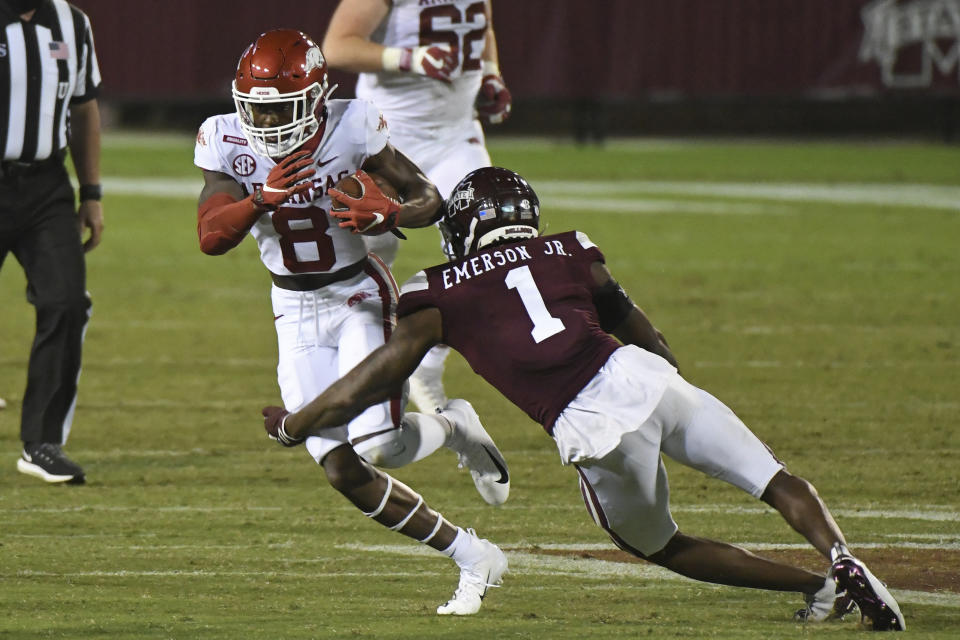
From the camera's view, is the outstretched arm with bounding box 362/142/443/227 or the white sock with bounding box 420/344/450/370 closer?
the outstretched arm with bounding box 362/142/443/227

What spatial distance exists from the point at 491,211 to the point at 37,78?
2.34m

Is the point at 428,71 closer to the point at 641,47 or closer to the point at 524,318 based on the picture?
the point at 524,318

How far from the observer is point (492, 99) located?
6.91 meters

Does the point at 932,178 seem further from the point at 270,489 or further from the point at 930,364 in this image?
the point at 270,489

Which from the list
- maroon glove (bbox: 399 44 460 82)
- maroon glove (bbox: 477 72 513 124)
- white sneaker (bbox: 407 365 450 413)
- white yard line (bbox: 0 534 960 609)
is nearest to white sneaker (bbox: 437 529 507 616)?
white yard line (bbox: 0 534 960 609)

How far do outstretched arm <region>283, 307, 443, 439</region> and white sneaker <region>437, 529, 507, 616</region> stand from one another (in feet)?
1.64

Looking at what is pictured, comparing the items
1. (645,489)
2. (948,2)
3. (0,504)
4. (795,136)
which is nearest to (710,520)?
(645,489)

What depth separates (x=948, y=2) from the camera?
1838cm

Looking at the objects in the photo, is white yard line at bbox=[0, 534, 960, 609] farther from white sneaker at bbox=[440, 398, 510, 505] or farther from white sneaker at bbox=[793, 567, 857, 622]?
white sneaker at bbox=[793, 567, 857, 622]

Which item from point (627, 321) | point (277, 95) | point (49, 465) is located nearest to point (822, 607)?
point (627, 321)

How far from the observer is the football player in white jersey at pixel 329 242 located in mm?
4445

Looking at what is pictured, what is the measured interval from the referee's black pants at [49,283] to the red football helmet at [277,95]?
5.14 ft

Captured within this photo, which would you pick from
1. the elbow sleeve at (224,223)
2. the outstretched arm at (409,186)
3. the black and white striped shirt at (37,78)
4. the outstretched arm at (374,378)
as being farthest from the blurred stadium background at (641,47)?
the outstretched arm at (374,378)

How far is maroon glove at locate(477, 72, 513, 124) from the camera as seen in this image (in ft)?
22.7
